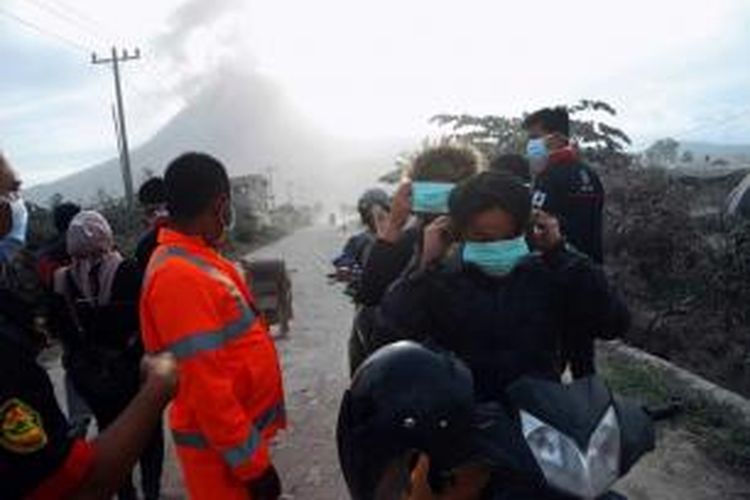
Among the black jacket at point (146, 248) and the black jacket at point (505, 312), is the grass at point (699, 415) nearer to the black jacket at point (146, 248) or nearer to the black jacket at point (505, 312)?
the black jacket at point (505, 312)

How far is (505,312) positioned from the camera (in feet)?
11.3

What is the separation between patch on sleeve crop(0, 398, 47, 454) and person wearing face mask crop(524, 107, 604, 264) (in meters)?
4.56

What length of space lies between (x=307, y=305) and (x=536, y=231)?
43.3 feet

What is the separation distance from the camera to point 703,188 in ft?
57.8

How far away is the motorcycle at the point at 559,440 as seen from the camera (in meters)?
2.77

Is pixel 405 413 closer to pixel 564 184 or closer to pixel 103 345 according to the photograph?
pixel 103 345

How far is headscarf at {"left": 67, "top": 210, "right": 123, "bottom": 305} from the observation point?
5625mm

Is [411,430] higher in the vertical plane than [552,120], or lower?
lower

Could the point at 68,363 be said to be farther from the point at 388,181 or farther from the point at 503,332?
the point at 388,181

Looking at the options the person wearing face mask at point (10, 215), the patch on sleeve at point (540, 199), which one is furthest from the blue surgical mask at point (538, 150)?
the person wearing face mask at point (10, 215)

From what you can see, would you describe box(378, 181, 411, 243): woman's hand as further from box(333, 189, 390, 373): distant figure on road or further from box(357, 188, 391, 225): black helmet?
box(357, 188, 391, 225): black helmet

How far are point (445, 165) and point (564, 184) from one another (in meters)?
2.07

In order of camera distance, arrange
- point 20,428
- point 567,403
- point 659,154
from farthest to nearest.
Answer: point 659,154
point 567,403
point 20,428

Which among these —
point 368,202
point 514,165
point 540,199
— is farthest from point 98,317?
point 540,199
